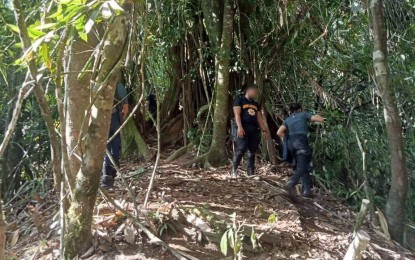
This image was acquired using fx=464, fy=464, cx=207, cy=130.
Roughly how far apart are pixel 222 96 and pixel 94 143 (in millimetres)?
3981

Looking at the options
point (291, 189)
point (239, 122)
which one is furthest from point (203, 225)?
point (239, 122)

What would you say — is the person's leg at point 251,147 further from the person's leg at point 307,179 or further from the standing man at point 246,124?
the person's leg at point 307,179

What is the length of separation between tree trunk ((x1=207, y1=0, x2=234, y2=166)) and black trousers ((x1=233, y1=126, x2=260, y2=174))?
1.99 feet

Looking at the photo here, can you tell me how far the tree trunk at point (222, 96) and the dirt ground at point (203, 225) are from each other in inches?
45.4

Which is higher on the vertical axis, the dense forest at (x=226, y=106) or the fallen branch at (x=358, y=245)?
the dense forest at (x=226, y=106)

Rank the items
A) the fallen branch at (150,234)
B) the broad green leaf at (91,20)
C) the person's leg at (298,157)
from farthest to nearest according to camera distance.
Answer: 1. the person's leg at (298,157)
2. the fallen branch at (150,234)
3. the broad green leaf at (91,20)

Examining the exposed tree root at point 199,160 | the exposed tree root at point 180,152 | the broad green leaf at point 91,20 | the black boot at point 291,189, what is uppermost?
the broad green leaf at point 91,20

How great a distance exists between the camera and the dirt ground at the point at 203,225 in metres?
4.00

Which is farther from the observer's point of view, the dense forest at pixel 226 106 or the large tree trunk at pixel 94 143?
the dense forest at pixel 226 106

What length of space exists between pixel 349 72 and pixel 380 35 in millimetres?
2390

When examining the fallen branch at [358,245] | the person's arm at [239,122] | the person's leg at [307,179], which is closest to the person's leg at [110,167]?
the person's arm at [239,122]

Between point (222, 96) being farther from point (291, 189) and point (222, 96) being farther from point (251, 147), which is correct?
point (291, 189)

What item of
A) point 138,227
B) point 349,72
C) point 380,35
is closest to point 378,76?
point 380,35

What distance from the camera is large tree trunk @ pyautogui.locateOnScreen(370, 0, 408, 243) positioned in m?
4.82
